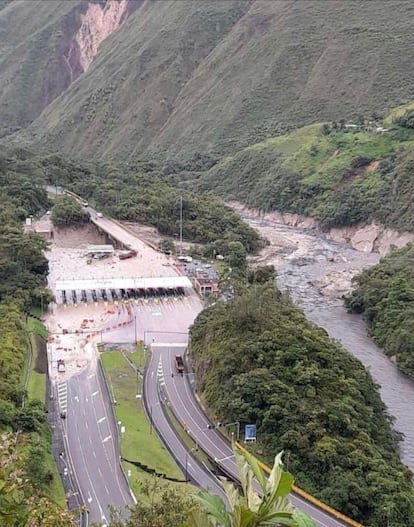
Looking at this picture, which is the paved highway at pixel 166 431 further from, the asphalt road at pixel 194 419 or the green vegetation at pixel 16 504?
the green vegetation at pixel 16 504

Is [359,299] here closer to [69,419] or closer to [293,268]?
[293,268]

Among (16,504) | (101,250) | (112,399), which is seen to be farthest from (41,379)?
(16,504)

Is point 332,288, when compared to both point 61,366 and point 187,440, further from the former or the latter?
point 187,440

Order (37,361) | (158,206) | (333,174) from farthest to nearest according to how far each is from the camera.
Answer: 1. (333,174)
2. (158,206)
3. (37,361)

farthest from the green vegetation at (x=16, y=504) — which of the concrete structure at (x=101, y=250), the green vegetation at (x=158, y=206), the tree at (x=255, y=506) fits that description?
the green vegetation at (x=158, y=206)

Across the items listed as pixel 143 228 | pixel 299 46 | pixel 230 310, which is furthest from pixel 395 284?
pixel 299 46

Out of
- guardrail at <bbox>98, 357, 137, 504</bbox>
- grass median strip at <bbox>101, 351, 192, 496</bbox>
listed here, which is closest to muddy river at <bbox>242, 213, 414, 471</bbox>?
grass median strip at <bbox>101, 351, 192, 496</bbox>
